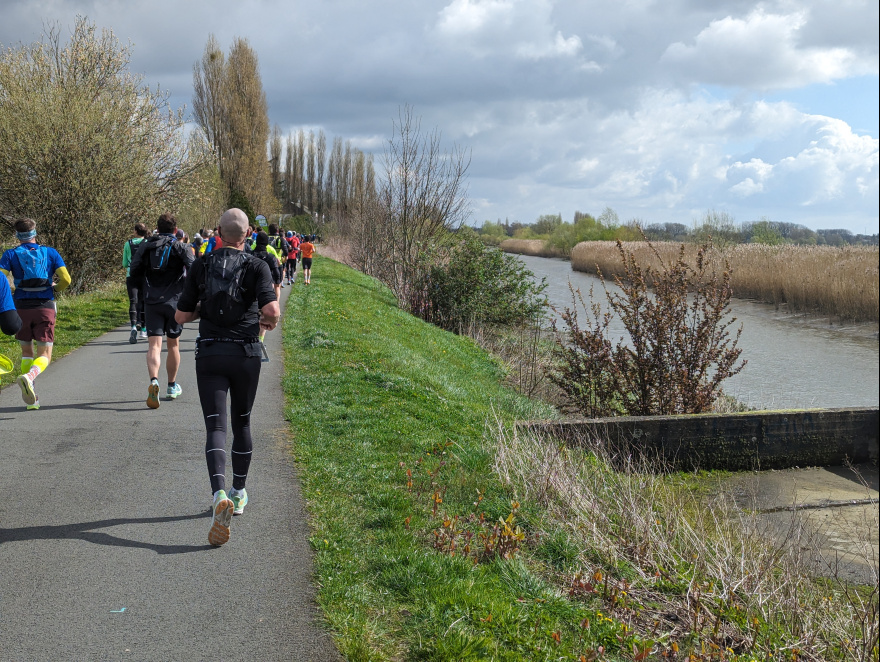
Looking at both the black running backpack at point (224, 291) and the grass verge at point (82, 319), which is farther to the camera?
the grass verge at point (82, 319)

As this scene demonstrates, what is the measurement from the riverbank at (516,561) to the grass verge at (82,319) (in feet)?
18.5

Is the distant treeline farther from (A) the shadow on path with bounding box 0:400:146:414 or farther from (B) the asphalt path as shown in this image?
(A) the shadow on path with bounding box 0:400:146:414

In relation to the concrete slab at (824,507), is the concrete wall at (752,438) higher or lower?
higher

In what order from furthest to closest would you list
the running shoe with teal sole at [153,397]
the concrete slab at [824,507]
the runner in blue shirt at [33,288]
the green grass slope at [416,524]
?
1. the running shoe with teal sole at [153,397]
2. the runner in blue shirt at [33,288]
3. the concrete slab at [824,507]
4. the green grass slope at [416,524]

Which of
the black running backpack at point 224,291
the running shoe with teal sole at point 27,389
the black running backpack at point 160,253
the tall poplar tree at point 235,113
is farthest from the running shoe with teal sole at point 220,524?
the tall poplar tree at point 235,113

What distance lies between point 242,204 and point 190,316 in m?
46.8

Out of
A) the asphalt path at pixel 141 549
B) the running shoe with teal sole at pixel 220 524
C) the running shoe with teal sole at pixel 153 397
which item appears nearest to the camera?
the asphalt path at pixel 141 549

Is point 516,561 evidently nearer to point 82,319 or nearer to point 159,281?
point 159,281

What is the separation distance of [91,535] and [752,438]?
777 centimetres

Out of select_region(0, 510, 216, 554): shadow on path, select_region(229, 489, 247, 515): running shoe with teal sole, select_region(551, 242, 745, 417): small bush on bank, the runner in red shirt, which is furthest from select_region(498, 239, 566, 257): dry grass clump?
select_region(0, 510, 216, 554): shadow on path

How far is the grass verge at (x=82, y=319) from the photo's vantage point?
39.2 feet

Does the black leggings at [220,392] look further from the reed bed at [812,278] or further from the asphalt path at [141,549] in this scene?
the reed bed at [812,278]

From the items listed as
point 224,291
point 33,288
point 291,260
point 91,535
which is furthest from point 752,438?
point 291,260

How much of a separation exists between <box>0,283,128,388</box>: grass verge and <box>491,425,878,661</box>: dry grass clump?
7401mm
